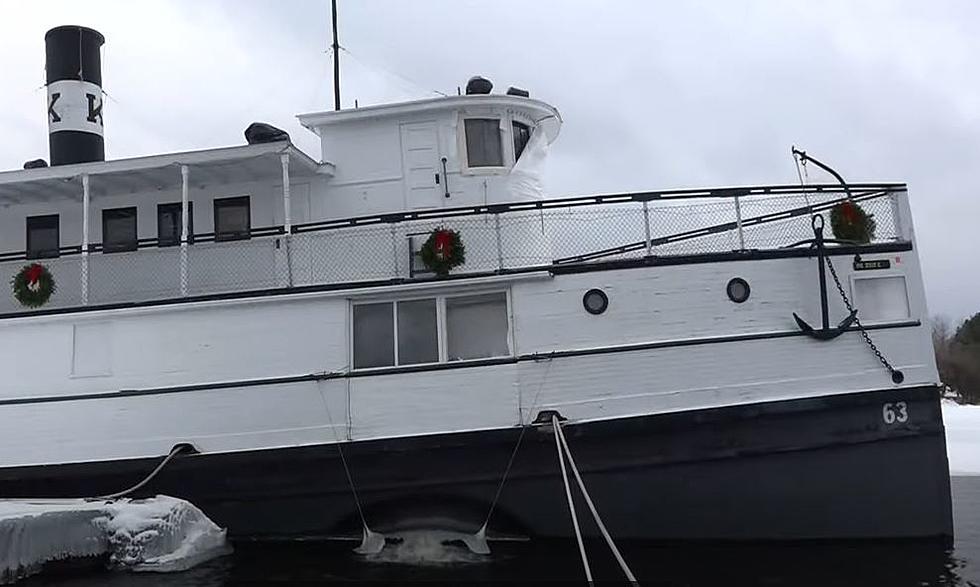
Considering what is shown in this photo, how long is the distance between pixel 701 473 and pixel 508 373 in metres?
2.12

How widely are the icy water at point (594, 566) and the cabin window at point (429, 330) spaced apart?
1.89 m

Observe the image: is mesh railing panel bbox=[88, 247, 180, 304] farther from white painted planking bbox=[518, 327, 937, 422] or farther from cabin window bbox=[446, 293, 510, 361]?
white painted planking bbox=[518, 327, 937, 422]

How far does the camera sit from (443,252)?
8719mm

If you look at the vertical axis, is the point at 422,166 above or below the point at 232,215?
above

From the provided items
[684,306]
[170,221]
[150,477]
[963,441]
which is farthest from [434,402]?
[963,441]

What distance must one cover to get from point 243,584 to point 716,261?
5459mm

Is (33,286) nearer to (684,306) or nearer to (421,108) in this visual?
(421,108)

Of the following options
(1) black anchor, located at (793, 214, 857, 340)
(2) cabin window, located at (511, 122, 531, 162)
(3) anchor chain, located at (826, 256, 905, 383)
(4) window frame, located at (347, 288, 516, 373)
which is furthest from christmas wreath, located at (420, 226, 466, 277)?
(3) anchor chain, located at (826, 256, 905, 383)

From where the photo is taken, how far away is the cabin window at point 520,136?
35.0 ft

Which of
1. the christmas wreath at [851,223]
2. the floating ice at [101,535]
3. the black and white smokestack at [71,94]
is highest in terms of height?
the black and white smokestack at [71,94]

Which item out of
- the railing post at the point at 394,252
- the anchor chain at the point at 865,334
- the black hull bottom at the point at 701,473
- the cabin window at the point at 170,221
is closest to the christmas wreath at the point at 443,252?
the railing post at the point at 394,252

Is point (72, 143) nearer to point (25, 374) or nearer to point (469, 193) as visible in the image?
point (25, 374)

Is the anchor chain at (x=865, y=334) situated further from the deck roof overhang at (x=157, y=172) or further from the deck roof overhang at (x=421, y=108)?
the deck roof overhang at (x=157, y=172)

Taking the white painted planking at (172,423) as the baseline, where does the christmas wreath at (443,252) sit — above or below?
above
